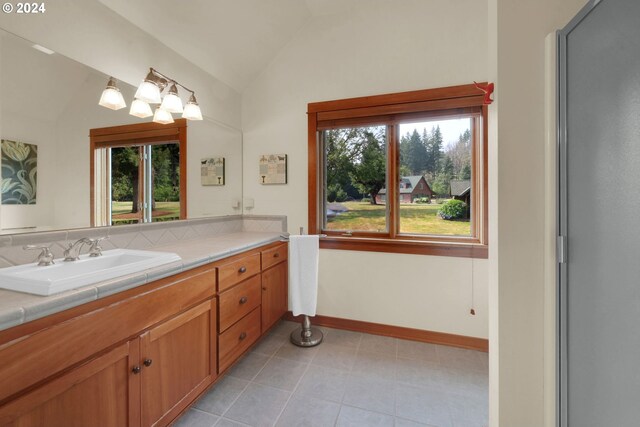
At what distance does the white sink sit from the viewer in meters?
0.89

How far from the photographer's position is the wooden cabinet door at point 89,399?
2.58 ft

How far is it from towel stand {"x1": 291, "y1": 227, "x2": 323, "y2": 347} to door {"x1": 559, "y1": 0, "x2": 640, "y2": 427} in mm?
1602

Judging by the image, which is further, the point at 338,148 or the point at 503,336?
the point at 338,148

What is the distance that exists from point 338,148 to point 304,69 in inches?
31.8

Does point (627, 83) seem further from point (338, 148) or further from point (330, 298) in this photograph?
point (330, 298)

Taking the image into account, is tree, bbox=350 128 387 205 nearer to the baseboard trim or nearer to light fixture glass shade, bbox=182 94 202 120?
the baseboard trim

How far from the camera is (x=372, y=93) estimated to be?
91.4 inches

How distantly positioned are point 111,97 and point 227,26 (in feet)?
3.57

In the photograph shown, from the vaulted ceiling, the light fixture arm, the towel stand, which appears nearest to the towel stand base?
the towel stand

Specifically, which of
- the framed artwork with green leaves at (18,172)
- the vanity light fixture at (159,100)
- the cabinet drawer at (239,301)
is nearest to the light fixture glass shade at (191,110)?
the vanity light fixture at (159,100)

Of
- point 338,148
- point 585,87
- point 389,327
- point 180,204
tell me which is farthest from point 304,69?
point 389,327

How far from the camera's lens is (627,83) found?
2.28ft

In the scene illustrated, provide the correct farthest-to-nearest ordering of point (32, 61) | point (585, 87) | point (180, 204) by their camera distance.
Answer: point (180, 204), point (32, 61), point (585, 87)

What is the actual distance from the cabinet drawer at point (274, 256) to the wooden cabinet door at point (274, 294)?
4cm
